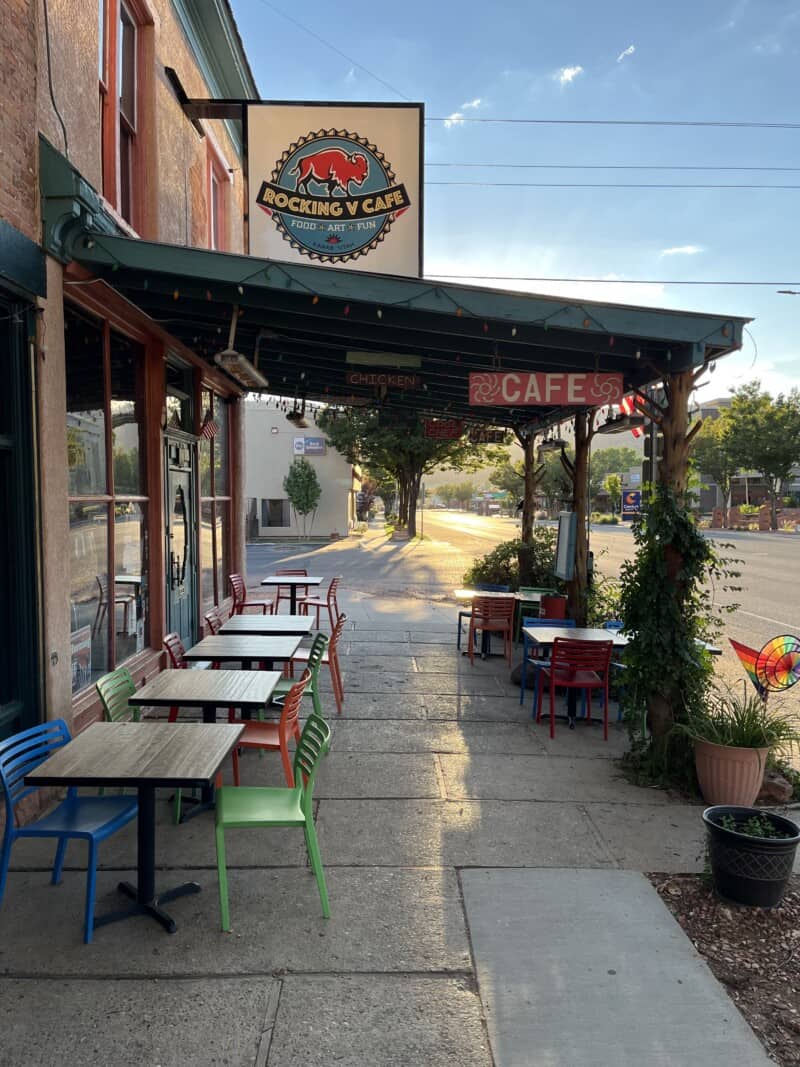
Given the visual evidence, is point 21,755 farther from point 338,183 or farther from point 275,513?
point 275,513

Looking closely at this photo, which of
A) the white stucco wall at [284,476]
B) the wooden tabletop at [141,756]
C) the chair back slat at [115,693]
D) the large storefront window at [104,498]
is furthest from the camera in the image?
the white stucco wall at [284,476]

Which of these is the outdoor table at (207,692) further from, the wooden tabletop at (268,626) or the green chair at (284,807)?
the wooden tabletop at (268,626)

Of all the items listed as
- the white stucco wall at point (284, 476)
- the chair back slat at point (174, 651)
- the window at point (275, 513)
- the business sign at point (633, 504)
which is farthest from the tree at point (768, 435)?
the chair back slat at point (174, 651)

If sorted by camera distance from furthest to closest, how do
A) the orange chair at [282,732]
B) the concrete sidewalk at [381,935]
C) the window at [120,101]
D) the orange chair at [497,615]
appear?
the orange chair at [497,615], the window at [120,101], the orange chair at [282,732], the concrete sidewalk at [381,935]

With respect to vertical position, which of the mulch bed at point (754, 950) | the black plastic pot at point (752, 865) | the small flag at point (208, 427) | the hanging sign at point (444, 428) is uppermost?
the hanging sign at point (444, 428)

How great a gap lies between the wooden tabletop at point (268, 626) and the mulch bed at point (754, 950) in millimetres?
4122

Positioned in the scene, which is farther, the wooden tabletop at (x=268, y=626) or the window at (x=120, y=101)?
the wooden tabletop at (x=268, y=626)

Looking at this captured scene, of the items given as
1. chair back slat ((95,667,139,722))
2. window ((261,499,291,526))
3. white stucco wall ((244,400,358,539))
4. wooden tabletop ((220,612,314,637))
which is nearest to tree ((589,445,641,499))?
white stucco wall ((244,400,358,539))

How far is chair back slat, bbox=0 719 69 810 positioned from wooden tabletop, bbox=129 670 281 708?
1.83 feet

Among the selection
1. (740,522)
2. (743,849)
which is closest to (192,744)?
(743,849)

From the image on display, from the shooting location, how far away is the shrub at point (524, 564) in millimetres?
12266

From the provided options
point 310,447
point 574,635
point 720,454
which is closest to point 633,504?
point 574,635

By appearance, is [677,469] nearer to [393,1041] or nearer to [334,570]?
[393,1041]

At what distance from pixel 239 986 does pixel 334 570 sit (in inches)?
728
